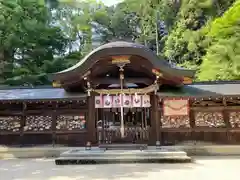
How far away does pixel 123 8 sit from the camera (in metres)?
34.7

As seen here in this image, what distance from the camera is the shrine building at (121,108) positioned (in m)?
10.5

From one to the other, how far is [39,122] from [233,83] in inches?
320

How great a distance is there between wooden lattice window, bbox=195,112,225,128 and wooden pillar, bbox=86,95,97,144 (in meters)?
3.91

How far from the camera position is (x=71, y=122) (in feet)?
36.7

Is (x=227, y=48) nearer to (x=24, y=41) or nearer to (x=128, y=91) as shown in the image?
(x=128, y=91)

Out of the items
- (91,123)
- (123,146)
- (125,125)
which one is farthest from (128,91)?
(123,146)

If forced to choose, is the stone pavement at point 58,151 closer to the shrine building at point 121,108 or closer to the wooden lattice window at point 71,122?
the shrine building at point 121,108

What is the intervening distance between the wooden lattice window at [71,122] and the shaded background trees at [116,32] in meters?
8.27

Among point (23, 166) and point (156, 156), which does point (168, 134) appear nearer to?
point (156, 156)

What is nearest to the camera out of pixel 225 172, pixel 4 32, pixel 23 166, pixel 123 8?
pixel 225 172

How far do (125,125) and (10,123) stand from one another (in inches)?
180

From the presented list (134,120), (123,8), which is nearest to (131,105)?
(134,120)

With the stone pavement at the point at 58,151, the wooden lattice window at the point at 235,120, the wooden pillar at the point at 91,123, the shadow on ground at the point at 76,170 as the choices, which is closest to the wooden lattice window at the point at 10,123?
the stone pavement at the point at 58,151

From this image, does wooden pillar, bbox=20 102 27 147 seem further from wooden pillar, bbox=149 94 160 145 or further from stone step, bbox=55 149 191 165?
wooden pillar, bbox=149 94 160 145
